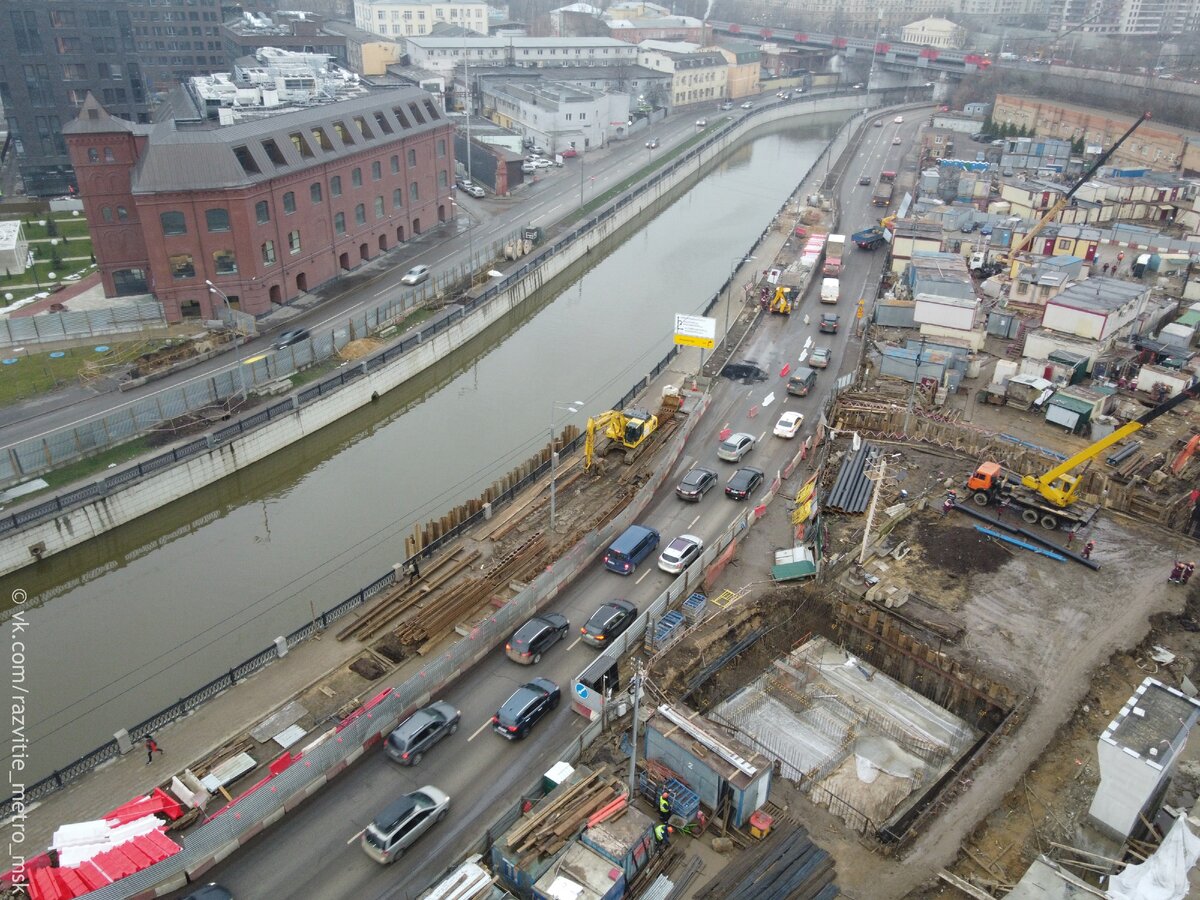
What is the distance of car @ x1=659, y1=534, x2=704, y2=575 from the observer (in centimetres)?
3459

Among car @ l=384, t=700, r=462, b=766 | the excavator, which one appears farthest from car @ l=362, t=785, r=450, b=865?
the excavator

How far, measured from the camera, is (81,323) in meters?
51.7

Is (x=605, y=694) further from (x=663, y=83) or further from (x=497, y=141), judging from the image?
(x=663, y=83)

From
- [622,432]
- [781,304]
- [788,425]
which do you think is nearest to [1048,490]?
[788,425]

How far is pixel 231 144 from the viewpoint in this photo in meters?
53.7

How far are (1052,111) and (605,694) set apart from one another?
433ft

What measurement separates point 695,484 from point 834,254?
1543 inches

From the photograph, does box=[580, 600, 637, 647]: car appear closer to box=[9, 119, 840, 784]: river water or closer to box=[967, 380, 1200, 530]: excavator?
box=[9, 119, 840, 784]: river water

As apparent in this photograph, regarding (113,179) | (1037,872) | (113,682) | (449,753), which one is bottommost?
(113,682)

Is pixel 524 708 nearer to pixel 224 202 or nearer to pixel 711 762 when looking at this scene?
pixel 711 762

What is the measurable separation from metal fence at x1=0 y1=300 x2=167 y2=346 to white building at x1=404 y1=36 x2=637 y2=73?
8660 cm

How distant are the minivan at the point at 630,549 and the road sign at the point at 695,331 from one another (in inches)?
696

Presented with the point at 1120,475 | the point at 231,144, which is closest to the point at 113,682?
the point at 231,144

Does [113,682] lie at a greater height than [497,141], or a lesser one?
lesser
